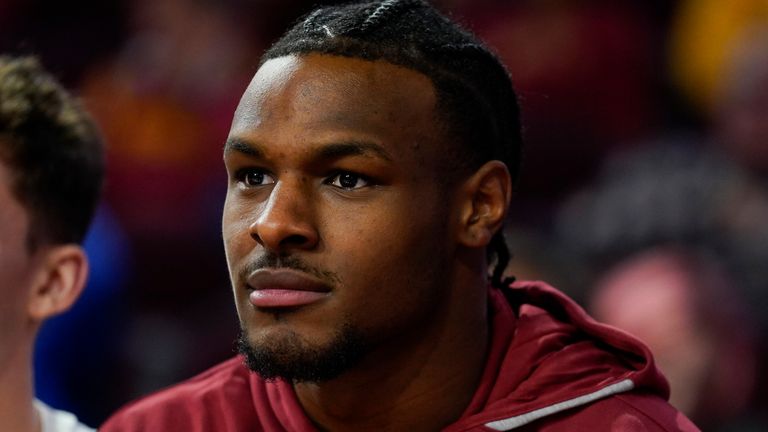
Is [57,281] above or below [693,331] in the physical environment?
above

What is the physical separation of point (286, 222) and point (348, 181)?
15cm

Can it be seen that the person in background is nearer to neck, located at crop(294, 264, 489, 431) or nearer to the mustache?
neck, located at crop(294, 264, 489, 431)

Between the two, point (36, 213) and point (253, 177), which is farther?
point (36, 213)

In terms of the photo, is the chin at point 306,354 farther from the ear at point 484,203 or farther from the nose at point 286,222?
the ear at point 484,203

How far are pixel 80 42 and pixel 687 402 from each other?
12.3 ft

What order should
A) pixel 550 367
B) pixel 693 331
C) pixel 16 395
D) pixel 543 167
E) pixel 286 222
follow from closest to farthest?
1. pixel 286 222
2. pixel 550 367
3. pixel 16 395
4. pixel 693 331
5. pixel 543 167

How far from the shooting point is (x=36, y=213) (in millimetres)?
3035

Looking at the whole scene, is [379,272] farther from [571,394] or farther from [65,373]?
[65,373]

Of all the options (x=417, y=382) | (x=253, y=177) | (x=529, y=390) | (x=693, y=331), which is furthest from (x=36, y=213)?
(x=693, y=331)

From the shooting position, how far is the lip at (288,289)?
2.36m

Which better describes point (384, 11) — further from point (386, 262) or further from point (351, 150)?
point (386, 262)

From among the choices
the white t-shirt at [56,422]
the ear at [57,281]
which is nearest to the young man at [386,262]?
the white t-shirt at [56,422]

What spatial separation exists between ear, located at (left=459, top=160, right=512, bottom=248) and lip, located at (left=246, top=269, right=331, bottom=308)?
1.15ft

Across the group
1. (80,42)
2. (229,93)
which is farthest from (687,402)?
(80,42)
